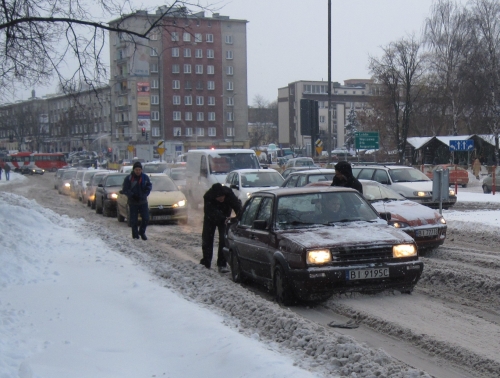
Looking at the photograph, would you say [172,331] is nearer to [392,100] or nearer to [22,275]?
[22,275]

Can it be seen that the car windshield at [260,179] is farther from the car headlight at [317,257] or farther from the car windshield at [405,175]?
the car headlight at [317,257]

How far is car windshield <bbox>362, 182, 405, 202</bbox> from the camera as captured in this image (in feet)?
47.5

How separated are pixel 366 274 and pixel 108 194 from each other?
17.0 meters

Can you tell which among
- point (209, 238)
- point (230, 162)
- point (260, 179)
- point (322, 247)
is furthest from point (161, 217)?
point (322, 247)

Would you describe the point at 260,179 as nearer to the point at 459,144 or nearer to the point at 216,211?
the point at 216,211

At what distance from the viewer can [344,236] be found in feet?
27.3

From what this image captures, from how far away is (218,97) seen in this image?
96.6 metres

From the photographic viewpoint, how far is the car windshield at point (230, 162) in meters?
24.7

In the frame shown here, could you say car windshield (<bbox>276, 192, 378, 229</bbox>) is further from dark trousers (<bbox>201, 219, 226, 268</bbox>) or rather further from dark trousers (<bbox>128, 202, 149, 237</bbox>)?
dark trousers (<bbox>128, 202, 149, 237</bbox>)

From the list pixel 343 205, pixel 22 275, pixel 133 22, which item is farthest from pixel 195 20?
pixel 22 275

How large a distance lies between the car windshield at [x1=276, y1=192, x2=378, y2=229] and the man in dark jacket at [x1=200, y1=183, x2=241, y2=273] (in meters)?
2.23

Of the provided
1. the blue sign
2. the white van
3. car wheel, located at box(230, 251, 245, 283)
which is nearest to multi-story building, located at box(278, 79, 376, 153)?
the blue sign

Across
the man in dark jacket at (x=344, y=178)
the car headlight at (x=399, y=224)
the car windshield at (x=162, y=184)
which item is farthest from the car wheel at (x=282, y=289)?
the car windshield at (x=162, y=184)

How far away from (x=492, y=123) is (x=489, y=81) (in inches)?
144
